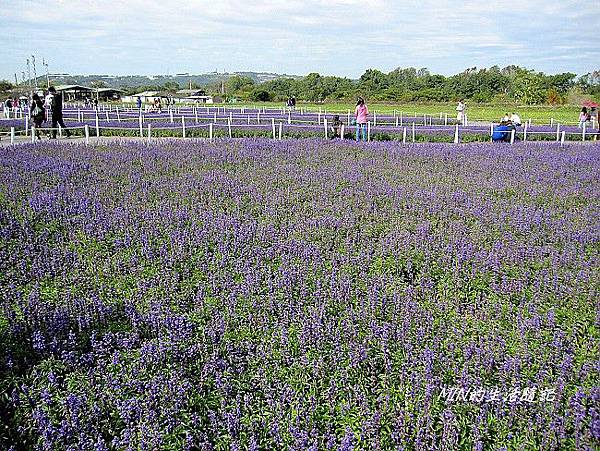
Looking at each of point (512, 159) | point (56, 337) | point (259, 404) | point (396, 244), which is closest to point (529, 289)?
point (396, 244)

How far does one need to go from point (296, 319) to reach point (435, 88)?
9179 cm

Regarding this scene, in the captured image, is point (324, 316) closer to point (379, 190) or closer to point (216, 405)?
point (216, 405)

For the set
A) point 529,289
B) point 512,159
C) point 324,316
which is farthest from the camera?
point 512,159

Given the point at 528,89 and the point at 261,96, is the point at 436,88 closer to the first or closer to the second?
the point at 528,89

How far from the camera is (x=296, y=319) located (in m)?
4.77

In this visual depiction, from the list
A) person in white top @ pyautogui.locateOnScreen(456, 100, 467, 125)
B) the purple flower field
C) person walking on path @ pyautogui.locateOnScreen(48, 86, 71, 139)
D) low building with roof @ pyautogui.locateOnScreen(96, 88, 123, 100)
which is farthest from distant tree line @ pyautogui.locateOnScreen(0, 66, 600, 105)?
the purple flower field

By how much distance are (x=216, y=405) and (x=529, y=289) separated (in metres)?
3.57

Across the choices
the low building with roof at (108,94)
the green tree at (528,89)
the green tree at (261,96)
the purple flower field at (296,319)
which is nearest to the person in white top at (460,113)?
the purple flower field at (296,319)

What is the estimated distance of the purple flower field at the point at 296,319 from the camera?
3.51m

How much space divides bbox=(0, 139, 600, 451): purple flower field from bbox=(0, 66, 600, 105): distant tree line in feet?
231

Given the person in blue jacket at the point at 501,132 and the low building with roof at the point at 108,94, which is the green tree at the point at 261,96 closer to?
the low building with roof at the point at 108,94

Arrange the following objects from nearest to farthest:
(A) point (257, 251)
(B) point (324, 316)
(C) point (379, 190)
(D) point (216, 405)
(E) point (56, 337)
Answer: (D) point (216, 405), (E) point (56, 337), (B) point (324, 316), (A) point (257, 251), (C) point (379, 190)

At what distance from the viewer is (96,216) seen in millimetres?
8008

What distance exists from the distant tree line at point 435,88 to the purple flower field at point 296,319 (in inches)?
2772
